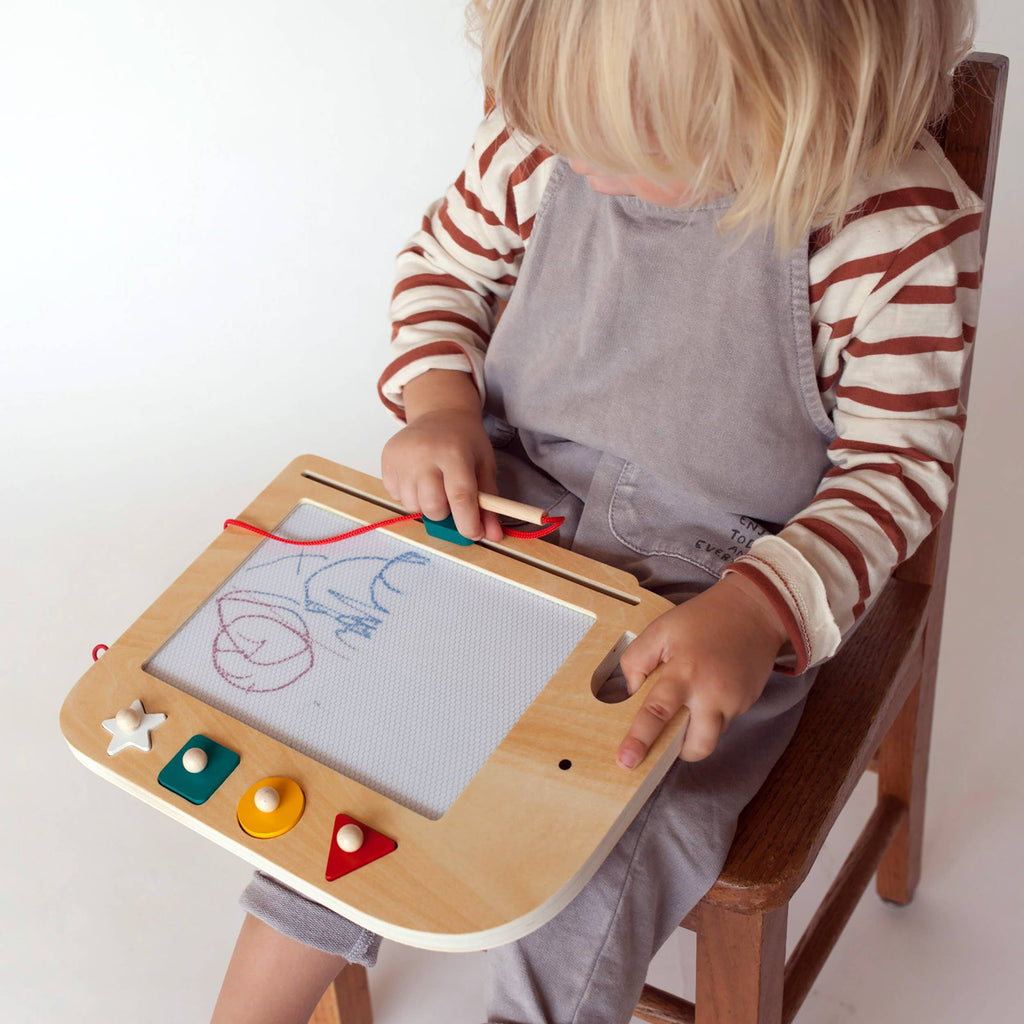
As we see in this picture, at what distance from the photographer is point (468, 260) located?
83cm

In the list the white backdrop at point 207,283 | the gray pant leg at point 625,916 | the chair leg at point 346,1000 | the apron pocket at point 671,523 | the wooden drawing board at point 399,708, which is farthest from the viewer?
the white backdrop at point 207,283

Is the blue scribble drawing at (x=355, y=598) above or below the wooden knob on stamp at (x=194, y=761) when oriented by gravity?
above

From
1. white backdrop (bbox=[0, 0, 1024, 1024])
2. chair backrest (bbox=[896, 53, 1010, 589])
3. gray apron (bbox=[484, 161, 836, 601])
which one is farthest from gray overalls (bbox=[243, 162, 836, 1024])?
white backdrop (bbox=[0, 0, 1024, 1024])

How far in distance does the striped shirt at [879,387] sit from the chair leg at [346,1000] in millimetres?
419

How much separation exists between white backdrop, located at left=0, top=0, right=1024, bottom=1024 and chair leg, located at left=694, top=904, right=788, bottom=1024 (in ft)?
1.75

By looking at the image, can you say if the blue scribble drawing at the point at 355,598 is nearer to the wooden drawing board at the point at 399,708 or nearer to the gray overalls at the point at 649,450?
the wooden drawing board at the point at 399,708

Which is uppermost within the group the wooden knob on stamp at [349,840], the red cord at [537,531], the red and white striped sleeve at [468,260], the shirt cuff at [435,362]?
the red and white striped sleeve at [468,260]

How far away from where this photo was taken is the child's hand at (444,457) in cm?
71

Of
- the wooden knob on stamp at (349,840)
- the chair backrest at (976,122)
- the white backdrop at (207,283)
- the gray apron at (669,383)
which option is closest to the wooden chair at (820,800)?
the chair backrest at (976,122)

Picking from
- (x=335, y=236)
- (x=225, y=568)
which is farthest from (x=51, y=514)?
(x=225, y=568)

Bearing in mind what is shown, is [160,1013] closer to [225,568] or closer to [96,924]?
[96,924]

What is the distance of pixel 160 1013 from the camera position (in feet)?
3.18

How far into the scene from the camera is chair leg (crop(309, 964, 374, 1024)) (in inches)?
34.4

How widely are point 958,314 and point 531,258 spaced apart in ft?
0.88
